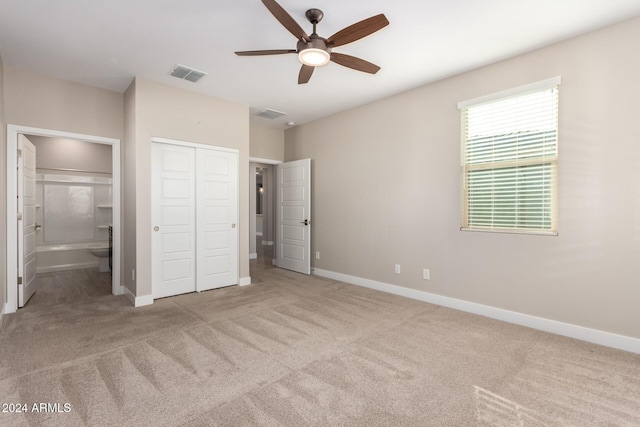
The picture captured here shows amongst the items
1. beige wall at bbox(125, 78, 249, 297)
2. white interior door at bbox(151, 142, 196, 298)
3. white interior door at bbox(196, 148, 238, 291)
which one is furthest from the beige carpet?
white interior door at bbox(196, 148, 238, 291)

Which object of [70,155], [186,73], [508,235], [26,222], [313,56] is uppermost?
[186,73]

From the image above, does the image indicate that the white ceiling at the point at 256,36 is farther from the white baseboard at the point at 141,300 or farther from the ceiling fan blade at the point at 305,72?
the white baseboard at the point at 141,300

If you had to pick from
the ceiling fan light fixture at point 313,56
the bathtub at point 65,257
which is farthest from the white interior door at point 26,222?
the ceiling fan light fixture at point 313,56

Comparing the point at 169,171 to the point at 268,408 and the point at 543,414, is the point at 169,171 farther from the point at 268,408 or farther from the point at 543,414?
the point at 543,414

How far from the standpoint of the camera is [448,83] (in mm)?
3803

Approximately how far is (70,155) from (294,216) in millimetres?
4417

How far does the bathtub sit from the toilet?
0.32 meters

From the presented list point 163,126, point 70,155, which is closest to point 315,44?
point 163,126

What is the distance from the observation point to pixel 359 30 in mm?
2264

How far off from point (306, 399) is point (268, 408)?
0.24 metres

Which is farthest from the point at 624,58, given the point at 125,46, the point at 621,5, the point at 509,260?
the point at 125,46

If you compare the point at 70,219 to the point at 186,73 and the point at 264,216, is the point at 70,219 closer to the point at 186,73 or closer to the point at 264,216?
the point at 186,73

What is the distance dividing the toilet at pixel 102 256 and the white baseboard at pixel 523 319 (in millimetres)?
4715

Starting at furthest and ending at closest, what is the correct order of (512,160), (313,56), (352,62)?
(512,160) → (352,62) → (313,56)
